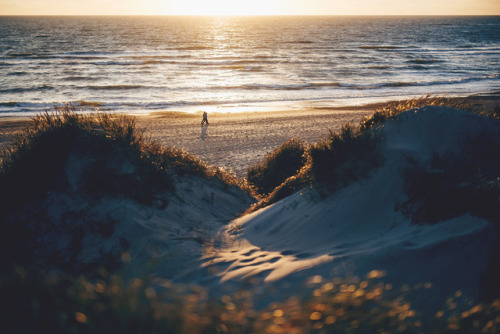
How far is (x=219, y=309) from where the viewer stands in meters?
1.79

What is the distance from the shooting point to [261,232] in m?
5.30

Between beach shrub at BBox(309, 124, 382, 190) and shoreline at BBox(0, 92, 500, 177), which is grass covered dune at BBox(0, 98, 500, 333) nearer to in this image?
beach shrub at BBox(309, 124, 382, 190)

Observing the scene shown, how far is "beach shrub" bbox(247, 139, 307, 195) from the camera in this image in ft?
28.7

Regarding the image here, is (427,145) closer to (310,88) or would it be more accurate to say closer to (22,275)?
(22,275)

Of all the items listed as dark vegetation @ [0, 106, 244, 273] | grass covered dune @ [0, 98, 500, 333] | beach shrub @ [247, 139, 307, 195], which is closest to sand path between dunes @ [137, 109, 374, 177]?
beach shrub @ [247, 139, 307, 195]

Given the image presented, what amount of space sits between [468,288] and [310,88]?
1104 inches

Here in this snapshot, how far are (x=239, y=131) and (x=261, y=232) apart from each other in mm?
11207

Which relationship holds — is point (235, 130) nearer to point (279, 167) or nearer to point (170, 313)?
point (279, 167)

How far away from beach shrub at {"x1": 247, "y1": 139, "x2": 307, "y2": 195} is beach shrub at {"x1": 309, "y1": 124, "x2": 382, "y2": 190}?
2974mm

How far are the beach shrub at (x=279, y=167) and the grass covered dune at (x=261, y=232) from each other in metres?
1.66

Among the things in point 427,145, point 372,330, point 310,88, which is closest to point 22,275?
point 372,330

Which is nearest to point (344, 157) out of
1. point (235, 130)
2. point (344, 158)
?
point (344, 158)

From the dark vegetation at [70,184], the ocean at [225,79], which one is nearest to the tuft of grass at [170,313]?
the dark vegetation at [70,184]

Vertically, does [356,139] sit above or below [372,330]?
above
